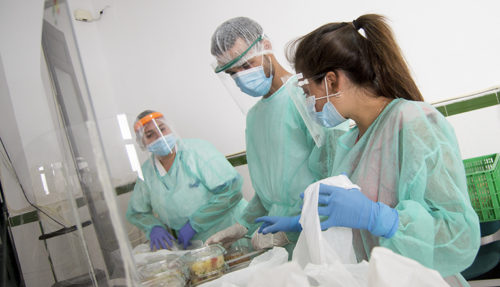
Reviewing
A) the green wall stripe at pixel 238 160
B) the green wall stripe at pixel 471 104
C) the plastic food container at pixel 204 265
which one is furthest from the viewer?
the green wall stripe at pixel 238 160

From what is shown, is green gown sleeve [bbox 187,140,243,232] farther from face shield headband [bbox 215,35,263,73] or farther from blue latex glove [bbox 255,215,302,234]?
blue latex glove [bbox 255,215,302,234]

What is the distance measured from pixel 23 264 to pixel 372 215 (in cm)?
126

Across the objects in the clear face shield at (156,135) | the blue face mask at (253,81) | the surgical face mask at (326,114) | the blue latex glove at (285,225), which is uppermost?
the blue face mask at (253,81)

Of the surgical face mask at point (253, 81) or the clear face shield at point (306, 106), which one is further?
the surgical face mask at point (253, 81)

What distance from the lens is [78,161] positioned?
85 cm

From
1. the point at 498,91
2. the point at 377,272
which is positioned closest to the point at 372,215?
the point at 377,272

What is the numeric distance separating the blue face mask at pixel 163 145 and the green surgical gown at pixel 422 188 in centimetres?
79

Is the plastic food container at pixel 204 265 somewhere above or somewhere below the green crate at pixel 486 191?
above

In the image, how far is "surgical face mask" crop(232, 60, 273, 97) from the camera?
164 cm

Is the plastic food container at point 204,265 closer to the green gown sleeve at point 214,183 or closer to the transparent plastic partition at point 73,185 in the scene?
the transparent plastic partition at point 73,185

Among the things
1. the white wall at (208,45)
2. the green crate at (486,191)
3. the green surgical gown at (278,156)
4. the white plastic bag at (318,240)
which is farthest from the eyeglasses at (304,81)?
the white wall at (208,45)

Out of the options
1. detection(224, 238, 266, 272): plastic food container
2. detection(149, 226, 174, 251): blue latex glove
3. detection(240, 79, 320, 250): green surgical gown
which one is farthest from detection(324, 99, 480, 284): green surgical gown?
detection(149, 226, 174, 251): blue latex glove

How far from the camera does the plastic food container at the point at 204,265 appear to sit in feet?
3.76

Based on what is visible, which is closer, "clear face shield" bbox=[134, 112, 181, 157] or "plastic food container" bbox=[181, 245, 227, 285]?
"plastic food container" bbox=[181, 245, 227, 285]
